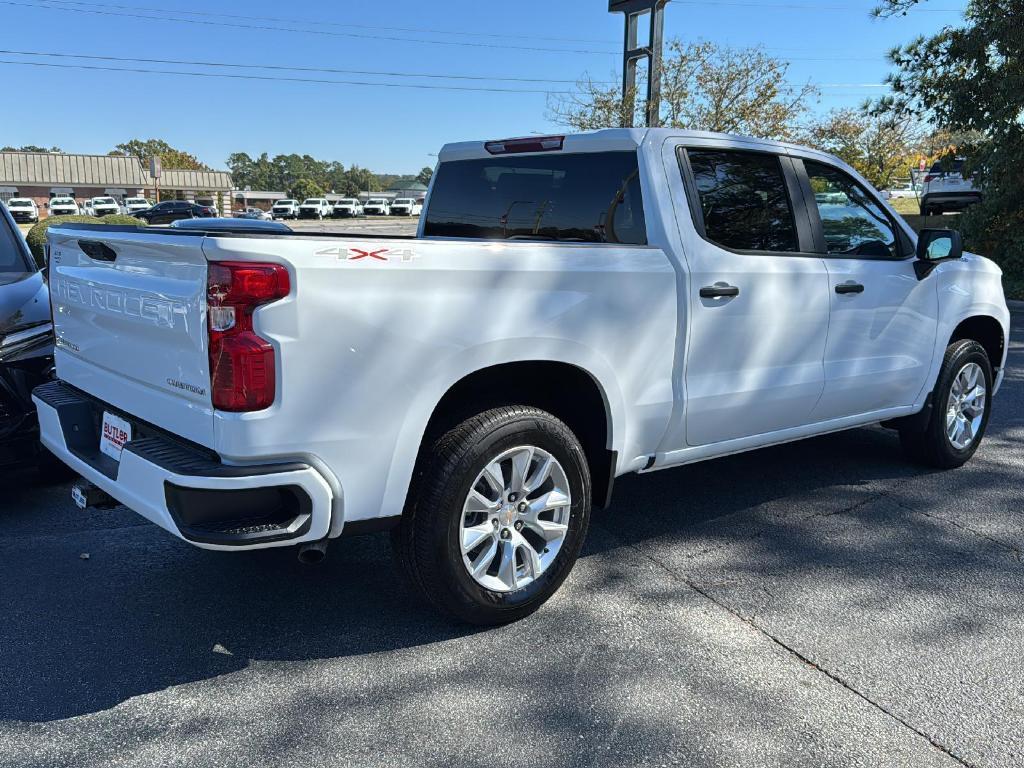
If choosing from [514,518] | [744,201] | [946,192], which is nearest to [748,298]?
[744,201]

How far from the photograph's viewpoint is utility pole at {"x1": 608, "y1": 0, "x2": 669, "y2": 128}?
15.4m

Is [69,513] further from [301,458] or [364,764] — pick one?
[364,764]

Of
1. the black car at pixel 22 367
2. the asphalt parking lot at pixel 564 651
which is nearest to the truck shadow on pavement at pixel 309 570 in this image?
the asphalt parking lot at pixel 564 651

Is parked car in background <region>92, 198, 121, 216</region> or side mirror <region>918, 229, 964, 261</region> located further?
parked car in background <region>92, 198, 121, 216</region>

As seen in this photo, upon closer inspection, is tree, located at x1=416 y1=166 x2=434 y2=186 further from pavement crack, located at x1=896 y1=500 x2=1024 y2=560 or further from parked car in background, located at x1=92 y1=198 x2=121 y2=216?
parked car in background, located at x1=92 y1=198 x2=121 y2=216

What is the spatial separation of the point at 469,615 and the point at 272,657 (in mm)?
721

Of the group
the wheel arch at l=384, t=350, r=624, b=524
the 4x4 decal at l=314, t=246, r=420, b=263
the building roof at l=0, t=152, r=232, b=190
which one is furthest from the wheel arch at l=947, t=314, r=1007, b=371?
the building roof at l=0, t=152, r=232, b=190

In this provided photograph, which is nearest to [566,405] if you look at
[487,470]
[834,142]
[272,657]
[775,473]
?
[487,470]

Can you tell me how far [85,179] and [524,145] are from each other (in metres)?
96.9

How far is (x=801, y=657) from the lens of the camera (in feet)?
10.1

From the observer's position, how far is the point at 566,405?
11.8 feet

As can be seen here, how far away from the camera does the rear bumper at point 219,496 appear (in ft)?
8.48

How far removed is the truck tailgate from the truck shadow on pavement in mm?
854

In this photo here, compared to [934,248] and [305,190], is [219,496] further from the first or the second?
[305,190]
